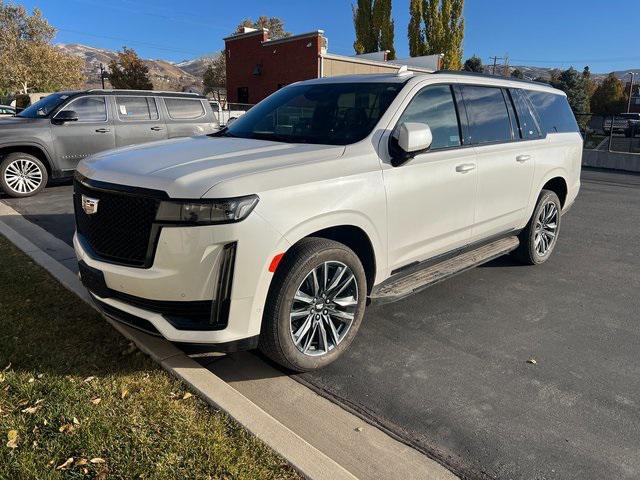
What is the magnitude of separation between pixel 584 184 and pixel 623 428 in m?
11.6

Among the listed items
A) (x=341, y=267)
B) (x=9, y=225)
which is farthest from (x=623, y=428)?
(x=9, y=225)

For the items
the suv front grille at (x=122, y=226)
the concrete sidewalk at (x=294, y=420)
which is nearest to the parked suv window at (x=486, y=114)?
the concrete sidewalk at (x=294, y=420)

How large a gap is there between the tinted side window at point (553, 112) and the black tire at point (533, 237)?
72cm

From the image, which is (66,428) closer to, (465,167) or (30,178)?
(465,167)

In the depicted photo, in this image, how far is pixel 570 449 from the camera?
271cm

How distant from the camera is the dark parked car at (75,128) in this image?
352 inches

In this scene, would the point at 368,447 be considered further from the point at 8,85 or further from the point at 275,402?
the point at 8,85

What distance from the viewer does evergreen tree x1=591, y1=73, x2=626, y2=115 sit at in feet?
173

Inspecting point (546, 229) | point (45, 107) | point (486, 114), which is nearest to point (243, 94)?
point (45, 107)

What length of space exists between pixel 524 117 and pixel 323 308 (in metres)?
3.26

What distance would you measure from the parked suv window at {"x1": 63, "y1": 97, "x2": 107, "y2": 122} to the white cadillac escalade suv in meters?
6.26

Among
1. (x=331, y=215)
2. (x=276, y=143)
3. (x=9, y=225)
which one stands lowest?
(x=9, y=225)

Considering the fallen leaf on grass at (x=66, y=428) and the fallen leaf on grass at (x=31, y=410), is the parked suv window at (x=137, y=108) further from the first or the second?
the fallen leaf on grass at (x=66, y=428)

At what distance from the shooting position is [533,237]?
5.57 meters
